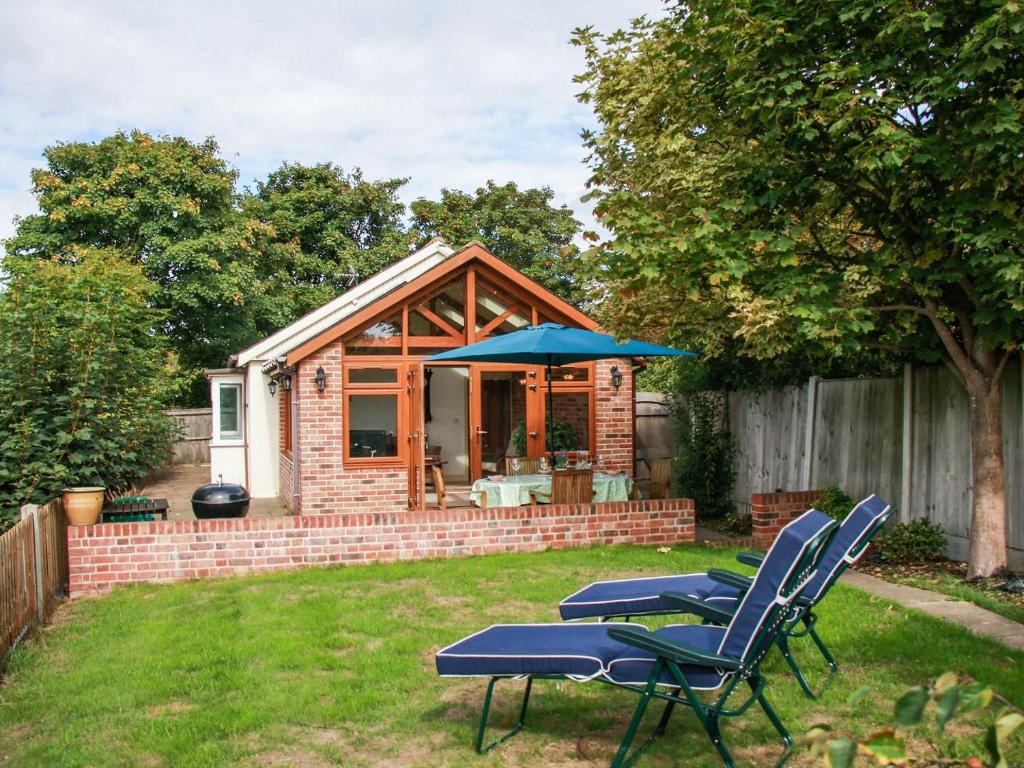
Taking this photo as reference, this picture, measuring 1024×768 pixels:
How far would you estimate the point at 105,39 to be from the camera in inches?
392

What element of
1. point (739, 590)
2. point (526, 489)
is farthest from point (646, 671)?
point (526, 489)

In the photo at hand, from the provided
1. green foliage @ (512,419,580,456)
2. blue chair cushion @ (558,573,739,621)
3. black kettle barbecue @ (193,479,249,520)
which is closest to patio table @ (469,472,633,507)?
green foliage @ (512,419,580,456)

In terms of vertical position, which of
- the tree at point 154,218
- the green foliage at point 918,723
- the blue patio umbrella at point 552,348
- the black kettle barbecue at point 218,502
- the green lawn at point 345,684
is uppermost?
the tree at point 154,218

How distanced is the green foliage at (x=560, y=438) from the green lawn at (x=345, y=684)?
19.8 feet

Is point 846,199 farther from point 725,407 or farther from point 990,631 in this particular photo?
point 725,407

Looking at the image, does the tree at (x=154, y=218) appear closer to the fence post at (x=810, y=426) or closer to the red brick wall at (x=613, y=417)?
the red brick wall at (x=613, y=417)

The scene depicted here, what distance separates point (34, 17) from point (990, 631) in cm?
982

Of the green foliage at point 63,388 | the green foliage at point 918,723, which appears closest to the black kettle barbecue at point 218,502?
the green foliage at point 63,388

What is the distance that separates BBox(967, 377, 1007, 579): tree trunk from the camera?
25.3ft

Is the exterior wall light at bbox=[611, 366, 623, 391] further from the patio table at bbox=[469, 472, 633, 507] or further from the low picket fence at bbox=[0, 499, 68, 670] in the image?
the low picket fence at bbox=[0, 499, 68, 670]

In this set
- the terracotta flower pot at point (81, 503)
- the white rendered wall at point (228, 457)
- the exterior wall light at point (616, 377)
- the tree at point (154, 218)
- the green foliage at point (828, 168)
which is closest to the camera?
the green foliage at point (828, 168)

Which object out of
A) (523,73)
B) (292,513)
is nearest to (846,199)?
(523,73)

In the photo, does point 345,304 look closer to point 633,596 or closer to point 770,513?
point 770,513

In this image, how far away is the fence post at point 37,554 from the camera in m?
7.51
